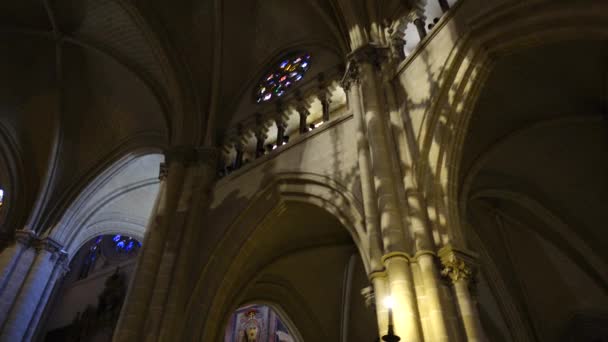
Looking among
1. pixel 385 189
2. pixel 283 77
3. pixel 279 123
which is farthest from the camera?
pixel 283 77

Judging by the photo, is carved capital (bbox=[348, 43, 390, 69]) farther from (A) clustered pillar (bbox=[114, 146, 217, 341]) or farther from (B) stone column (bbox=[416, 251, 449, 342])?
(A) clustered pillar (bbox=[114, 146, 217, 341])

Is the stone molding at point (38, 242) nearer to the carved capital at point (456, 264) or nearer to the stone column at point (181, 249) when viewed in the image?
the stone column at point (181, 249)

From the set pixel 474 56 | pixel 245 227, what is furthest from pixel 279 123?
pixel 474 56

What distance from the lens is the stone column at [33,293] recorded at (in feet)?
35.2

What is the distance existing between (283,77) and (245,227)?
3.90 metres

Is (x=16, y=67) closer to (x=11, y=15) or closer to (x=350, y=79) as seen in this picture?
(x=11, y=15)

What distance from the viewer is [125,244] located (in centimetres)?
1717

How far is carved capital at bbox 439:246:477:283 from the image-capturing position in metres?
4.82

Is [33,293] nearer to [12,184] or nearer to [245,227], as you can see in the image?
[12,184]

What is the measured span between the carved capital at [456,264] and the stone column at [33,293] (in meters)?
9.56

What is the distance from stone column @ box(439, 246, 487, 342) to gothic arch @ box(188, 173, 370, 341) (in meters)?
1.93

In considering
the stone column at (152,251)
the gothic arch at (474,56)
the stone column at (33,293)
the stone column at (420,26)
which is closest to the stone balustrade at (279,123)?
the stone column at (152,251)

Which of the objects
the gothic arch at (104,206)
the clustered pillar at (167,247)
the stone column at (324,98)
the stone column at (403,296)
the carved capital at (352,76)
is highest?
the gothic arch at (104,206)

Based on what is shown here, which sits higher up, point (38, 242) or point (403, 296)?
point (38, 242)
